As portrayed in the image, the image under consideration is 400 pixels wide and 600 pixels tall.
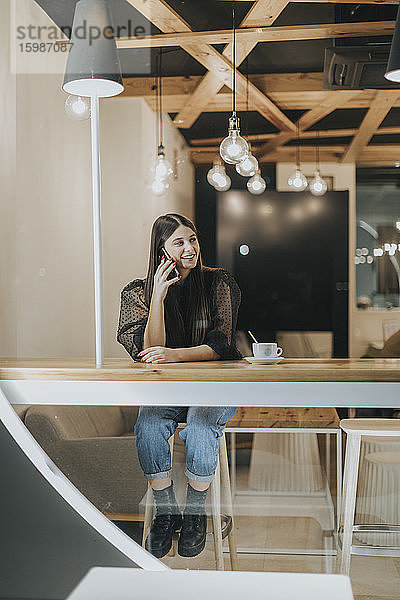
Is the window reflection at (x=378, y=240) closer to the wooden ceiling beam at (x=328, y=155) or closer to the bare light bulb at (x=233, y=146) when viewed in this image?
the wooden ceiling beam at (x=328, y=155)

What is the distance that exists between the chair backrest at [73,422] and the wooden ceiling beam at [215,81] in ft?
2.49

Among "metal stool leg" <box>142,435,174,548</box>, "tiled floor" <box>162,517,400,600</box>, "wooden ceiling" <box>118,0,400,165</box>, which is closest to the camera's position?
"tiled floor" <box>162,517,400,600</box>

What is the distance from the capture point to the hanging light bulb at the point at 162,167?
76.0 inches

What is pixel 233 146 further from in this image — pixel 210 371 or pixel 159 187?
pixel 210 371

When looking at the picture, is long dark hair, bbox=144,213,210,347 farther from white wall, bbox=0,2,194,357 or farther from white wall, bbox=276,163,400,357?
white wall, bbox=276,163,400,357

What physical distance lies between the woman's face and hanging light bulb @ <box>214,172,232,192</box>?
13 centimetres

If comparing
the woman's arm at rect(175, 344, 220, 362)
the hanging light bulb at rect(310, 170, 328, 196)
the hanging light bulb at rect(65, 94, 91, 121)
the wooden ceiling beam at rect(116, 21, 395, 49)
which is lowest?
the woman's arm at rect(175, 344, 220, 362)

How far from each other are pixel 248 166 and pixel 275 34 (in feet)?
1.11

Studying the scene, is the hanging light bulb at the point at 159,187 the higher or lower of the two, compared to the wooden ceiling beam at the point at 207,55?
lower

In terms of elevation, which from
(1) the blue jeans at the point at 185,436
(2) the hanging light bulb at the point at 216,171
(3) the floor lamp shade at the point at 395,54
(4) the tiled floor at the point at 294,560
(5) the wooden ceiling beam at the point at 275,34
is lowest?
(4) the tiled floor at the point at 294,560

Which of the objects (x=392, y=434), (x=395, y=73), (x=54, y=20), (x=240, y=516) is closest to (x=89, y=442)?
(x=240, y=516)

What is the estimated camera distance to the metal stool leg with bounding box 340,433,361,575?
66.6 inches

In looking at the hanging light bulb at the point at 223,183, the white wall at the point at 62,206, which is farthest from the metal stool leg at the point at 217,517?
the hanging light bulb at the point at 223,183

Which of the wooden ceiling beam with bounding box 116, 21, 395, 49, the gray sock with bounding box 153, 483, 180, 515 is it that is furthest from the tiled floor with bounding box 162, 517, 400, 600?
the wooden ceiling beam with bounding box 116, 21, 395, 49
